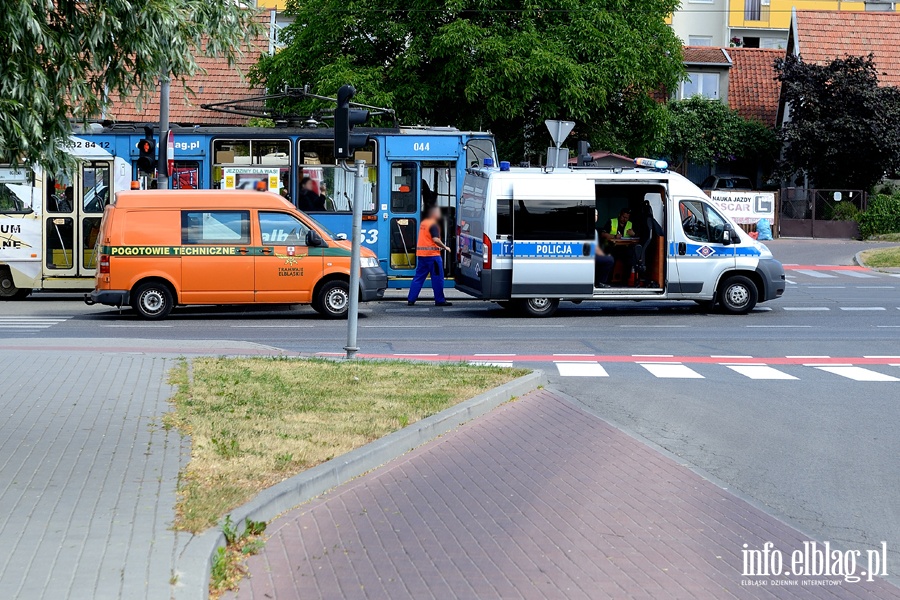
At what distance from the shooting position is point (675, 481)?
8.51 meters

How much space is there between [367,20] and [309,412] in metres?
30.4

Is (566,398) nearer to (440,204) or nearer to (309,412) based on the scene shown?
(309,412)

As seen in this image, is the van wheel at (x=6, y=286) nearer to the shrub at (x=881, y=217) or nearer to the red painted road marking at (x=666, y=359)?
the red painted road marking at (x=666, y=359)

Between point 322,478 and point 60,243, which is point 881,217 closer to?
point 60,243

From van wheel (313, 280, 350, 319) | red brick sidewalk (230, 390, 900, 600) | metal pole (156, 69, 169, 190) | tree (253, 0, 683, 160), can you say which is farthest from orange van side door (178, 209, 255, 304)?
tree (253, 0, 683, 160)

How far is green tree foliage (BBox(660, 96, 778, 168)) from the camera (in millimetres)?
52250

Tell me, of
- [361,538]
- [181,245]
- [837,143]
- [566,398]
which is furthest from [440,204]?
[837,143]

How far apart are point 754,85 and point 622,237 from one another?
38.4 metres

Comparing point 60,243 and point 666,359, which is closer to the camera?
point 666,359

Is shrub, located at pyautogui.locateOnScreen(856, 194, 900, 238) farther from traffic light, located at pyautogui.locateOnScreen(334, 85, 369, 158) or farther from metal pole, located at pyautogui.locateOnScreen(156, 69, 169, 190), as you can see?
traffic light, located at pyautogui.locateOnScreen(334, 85, 369, 158)

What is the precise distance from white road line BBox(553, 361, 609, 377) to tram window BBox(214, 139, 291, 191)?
1097 centimetres

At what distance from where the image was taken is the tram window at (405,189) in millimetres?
24453

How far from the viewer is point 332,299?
20438 mm

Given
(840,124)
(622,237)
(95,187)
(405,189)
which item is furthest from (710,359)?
(840,124)
